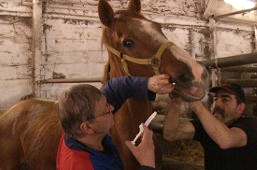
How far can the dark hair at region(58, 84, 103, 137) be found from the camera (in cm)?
138

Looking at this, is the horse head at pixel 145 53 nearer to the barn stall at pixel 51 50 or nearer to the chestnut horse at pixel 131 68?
the chestnut horse at pixel 131 68

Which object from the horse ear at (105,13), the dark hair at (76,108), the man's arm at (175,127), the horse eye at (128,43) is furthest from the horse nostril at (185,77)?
the horse ear at (105,13)

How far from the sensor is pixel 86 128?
1.42 m

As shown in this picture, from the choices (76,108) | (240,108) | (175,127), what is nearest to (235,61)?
(240,108)

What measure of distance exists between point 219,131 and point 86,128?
815 millimetres

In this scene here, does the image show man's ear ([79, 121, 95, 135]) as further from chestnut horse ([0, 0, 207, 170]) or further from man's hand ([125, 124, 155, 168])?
chestnut horse ([0, 0, 207, 170])

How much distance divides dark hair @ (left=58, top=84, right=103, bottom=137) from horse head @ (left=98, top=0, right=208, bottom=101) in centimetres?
61

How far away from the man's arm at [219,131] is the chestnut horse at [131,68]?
0.33 feet

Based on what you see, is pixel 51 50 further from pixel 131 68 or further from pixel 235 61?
pixel 235 61

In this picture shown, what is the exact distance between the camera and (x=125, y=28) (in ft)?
7.21

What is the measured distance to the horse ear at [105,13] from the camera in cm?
231

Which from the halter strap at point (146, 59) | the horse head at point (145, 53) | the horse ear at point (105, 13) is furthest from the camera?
the horse ear at point (105, 13)

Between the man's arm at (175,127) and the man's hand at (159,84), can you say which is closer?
the man's hand at (159,84)

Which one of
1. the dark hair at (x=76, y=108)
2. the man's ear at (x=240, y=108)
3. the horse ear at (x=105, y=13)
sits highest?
the horse ear at (x=105, y=13)
